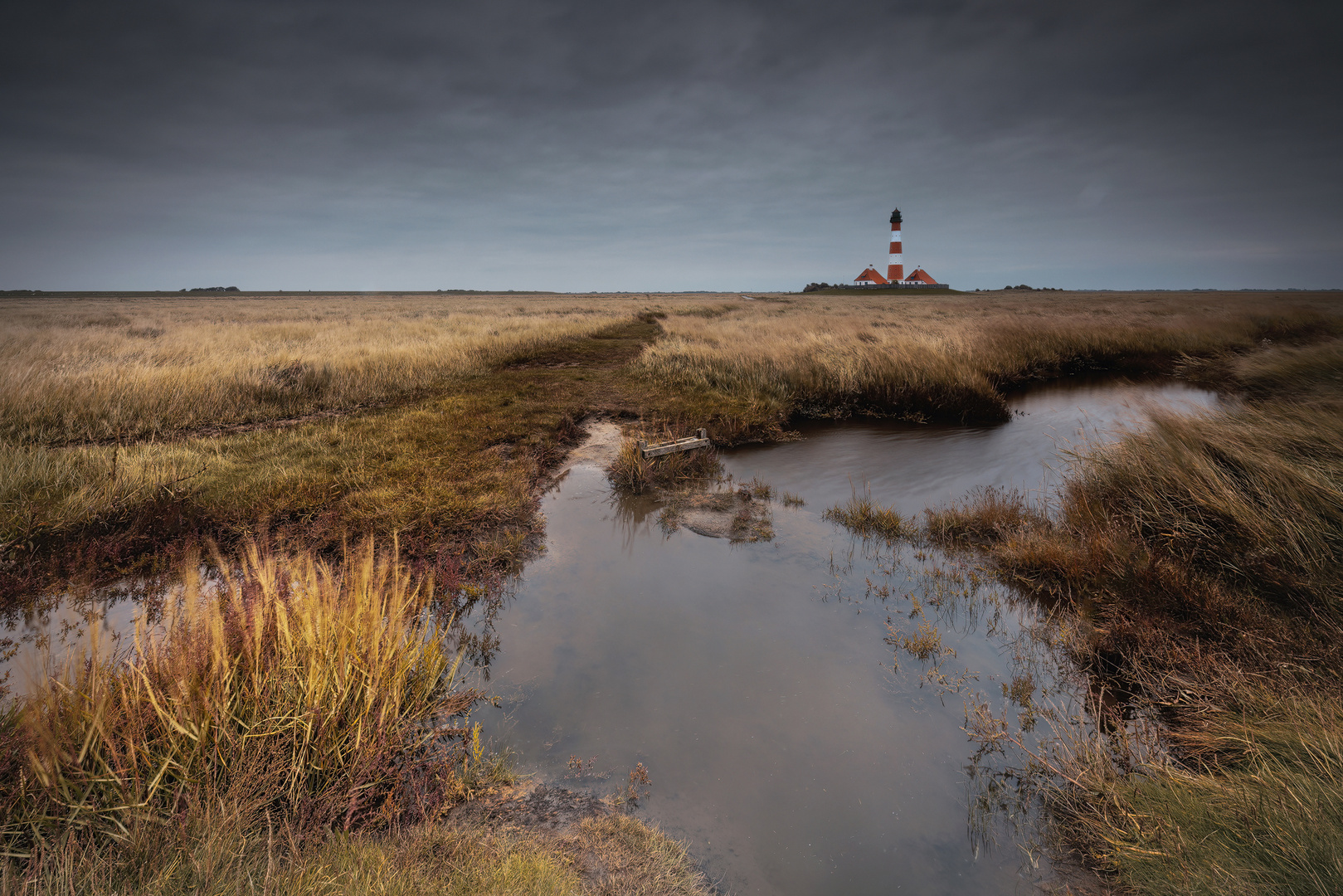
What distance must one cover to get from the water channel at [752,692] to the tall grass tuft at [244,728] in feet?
1.32

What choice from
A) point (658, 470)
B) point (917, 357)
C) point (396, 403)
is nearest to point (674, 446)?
point (658, 470)

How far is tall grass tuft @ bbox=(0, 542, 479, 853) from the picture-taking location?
2303 mm

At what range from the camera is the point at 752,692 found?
406cm

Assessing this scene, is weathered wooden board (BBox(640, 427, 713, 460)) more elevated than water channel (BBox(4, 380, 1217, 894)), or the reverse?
weathered wooden board (BBox(640, 427, 713, 460))

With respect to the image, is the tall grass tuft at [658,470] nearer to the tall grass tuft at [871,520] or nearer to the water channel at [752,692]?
the water channel at [752,692]

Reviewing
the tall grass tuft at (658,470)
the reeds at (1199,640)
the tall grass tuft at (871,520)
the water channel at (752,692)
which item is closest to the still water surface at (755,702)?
the water channel at (752,692)

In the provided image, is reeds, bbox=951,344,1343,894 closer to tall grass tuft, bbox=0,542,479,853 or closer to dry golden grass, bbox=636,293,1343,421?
tall grass tuft, bbox=0,542,479,853

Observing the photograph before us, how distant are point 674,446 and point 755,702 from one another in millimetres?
5291

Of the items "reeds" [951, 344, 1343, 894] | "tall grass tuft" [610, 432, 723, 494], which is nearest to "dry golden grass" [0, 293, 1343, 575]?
"tall grass tuft" [610, 432, 723, 494]

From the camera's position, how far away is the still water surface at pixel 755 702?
2.91 meters

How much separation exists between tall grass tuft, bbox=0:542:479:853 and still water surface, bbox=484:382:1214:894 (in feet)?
2.49

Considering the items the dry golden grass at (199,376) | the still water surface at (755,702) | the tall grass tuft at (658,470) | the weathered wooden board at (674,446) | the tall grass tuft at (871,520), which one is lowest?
the still water surface at (755,702)

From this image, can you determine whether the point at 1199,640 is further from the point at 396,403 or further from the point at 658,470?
the point at 396,403

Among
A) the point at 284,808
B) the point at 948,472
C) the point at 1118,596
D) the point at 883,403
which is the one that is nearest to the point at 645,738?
the point at 284,808
